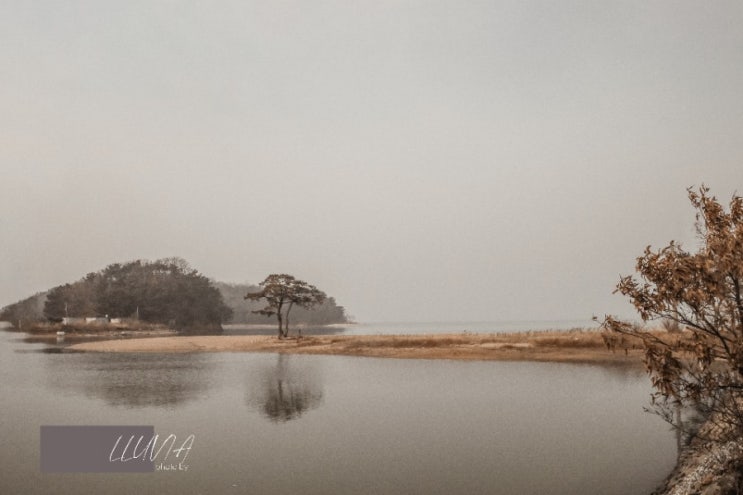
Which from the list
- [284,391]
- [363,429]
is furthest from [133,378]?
[363,429]

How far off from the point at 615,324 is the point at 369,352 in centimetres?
4809

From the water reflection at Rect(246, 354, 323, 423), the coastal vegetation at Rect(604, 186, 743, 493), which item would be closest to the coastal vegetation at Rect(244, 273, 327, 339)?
the water reflection at Rect(246, 354, 323, 423)

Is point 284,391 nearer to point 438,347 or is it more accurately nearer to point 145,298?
point 438,347

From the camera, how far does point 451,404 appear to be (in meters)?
24.2

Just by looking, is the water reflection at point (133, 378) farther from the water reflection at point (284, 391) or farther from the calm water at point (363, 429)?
the water reflection at point (284, 391)

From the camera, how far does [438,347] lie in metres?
58.6

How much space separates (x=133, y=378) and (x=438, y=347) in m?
34.6

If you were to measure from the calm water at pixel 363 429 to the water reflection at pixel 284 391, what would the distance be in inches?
5.4

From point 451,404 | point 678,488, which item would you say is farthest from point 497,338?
point 678,488

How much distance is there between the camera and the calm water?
43.2 ft

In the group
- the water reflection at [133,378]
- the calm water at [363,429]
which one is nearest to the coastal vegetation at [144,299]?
the water reflection at [133,378]

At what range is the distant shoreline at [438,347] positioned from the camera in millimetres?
48594

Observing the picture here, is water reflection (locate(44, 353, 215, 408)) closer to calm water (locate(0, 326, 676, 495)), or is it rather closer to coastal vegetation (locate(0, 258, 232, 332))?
calm water (locate(0, 326, 676, 495))

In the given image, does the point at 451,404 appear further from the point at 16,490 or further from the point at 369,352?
the point at 369,352
